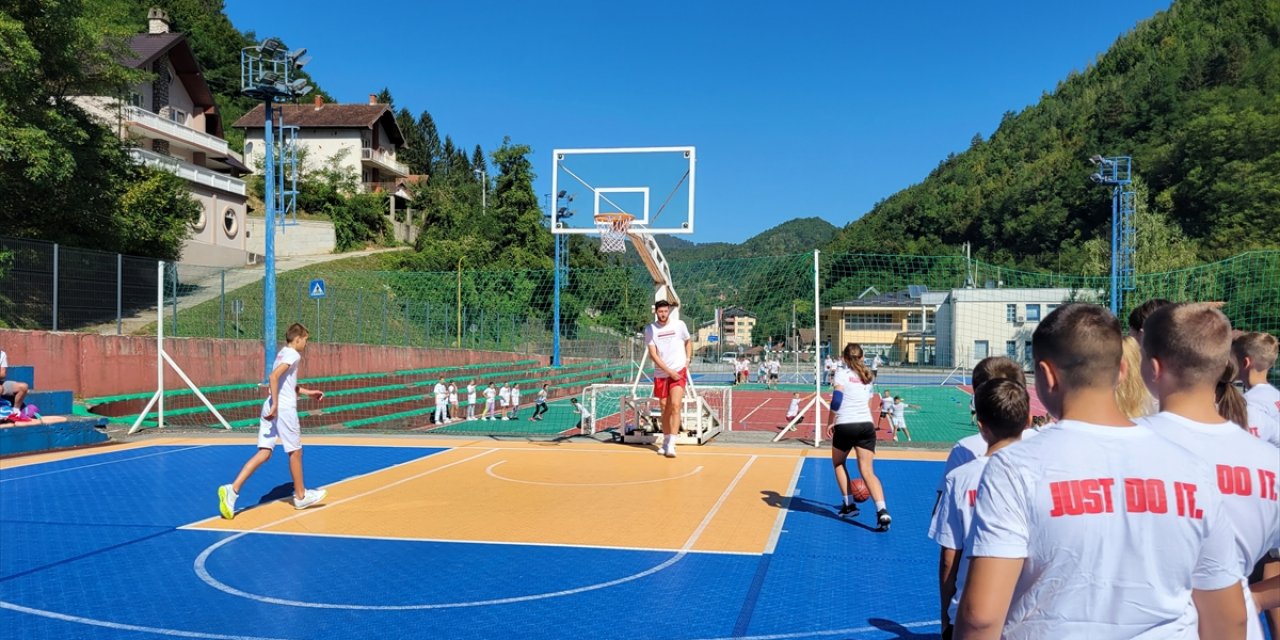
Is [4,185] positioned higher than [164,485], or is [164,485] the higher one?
[4,185]

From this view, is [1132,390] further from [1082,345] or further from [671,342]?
[671,342]

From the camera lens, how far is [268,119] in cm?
1945

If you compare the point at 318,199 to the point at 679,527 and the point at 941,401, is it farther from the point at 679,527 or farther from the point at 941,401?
the point at 679,527

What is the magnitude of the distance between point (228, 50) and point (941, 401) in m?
69.7

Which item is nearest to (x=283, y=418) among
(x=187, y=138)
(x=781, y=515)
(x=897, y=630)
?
(x=781, y=515)

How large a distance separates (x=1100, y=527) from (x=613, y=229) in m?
12.6

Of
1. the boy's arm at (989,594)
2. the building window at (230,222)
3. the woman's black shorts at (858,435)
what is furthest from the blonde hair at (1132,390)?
the building window at (230,222)

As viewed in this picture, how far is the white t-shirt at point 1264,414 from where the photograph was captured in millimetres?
3852

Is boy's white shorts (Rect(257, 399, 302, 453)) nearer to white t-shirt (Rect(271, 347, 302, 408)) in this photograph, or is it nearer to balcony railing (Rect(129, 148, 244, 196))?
white t-shirt (Rect(271, 347, 302, 408))

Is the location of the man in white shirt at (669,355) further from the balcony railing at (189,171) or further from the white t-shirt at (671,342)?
the balcony railing at (189,171)

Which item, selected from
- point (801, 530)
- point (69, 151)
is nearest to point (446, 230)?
point (69, 151)

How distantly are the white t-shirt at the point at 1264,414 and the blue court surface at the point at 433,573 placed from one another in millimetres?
2070

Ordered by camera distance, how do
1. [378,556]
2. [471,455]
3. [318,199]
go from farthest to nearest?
[318,199]
[471,455]
[378,556]

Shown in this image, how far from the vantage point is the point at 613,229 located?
14.4 meters
